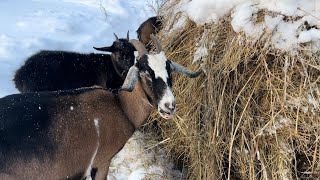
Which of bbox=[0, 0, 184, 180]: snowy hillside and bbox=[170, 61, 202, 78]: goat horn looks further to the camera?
bbox=[0, 0, 184, 180]: snowy hillside

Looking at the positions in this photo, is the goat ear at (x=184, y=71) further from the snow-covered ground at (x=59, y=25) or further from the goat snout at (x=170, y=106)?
the snow-covered ground at (x=59, y=25)

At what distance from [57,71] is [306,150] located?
143 inches

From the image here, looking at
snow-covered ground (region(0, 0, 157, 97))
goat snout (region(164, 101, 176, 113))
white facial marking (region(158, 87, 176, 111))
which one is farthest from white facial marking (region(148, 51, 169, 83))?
snow-covered ground (region(0, 0, 157, 97))

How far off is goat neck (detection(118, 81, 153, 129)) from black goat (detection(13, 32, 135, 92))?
1788 millimetres

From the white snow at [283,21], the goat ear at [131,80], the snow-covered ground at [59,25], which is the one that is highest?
the white snow at [283,21]

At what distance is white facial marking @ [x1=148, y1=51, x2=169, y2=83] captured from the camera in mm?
4500

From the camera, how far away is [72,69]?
6.69 metres

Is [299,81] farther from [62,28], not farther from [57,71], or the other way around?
[62,28]

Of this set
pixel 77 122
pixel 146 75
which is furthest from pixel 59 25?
pixel 77 122

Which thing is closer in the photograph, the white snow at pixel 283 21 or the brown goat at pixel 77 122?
the brown goat at pixel 77 122

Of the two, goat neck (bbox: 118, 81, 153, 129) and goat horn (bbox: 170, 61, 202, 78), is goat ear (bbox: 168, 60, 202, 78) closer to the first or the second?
goat horn (bbox: 170, 61, 202, 78)

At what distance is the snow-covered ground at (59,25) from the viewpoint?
27.1 feet

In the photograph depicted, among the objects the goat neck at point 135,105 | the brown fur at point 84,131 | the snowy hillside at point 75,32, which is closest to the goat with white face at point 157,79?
the goat neck at point 135,105

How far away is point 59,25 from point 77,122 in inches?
223
